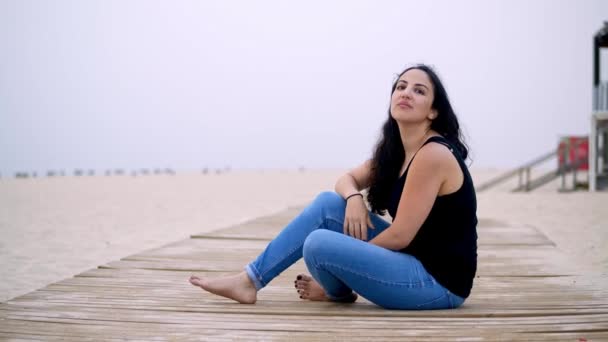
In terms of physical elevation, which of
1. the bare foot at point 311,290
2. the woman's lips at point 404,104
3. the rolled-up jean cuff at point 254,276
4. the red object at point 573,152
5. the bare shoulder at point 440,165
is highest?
the woman's lips at point 404,104

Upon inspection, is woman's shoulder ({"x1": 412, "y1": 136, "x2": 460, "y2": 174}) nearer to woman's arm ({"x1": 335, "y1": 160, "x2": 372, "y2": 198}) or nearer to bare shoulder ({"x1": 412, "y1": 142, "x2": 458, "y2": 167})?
bare shoulder ({"x1": 412, "y1": 142, "x2": 458, "y2": 167})

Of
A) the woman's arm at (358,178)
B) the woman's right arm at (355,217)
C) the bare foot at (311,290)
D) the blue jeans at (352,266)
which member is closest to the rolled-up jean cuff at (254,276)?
the blue jeans at (352,266)

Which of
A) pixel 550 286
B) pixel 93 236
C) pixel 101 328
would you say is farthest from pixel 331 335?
pixel 93 236

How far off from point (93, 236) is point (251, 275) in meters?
7.43

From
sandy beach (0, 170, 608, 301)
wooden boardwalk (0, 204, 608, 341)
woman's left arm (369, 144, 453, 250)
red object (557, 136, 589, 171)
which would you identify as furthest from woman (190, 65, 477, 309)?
red object (557, 136, 589, 171)

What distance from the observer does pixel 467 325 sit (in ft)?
8.43

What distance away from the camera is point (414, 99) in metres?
2.82

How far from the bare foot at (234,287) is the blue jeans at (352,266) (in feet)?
0.13

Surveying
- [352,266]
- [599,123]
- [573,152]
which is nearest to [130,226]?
[352,266]

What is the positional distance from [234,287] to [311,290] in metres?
0.37

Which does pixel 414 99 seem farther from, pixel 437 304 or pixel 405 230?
pixel 437 304

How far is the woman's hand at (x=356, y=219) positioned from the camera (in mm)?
2910

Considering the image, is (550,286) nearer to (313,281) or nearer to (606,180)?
(313,281)

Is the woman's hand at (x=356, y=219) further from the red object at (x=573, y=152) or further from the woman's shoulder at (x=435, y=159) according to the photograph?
the red object at (x=573, y=152)
